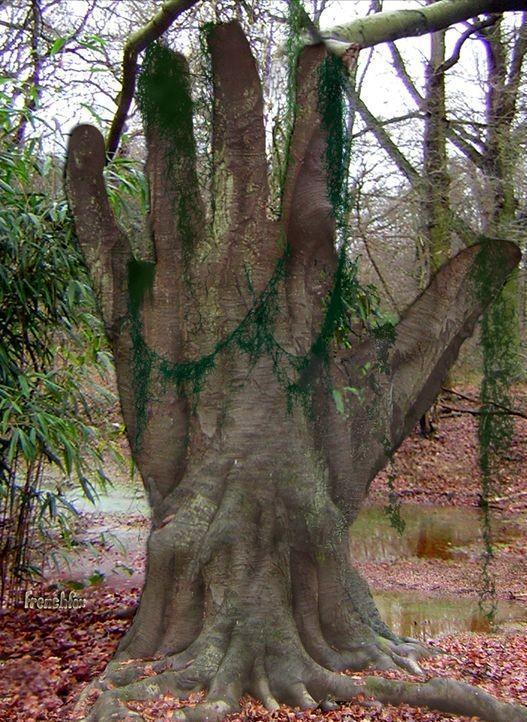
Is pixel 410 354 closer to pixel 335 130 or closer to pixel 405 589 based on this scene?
pixel 335 130

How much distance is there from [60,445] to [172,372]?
5.07 ft

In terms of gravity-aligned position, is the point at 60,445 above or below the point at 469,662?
above

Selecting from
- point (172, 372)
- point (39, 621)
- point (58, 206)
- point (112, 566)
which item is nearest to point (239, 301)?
point (172, 372)

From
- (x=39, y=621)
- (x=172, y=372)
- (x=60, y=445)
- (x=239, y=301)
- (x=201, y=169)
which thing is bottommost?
(x=39, y=621)

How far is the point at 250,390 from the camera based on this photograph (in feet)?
12.7

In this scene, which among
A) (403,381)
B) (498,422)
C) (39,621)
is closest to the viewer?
(403,381)

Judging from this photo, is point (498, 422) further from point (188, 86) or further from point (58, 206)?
point (58, 206)

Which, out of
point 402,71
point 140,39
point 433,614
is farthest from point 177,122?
point 402,71

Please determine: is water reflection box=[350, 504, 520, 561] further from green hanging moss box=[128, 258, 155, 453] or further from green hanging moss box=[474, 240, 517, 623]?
green hanging moss box=[128, 258, 155, 453]

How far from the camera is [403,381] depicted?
4.24 m

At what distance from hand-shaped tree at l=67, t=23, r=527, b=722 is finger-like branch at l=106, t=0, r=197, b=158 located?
0.14 metres

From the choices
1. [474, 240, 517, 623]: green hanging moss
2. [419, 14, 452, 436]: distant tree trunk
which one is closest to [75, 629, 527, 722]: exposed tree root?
[474, 240, 517, 623]: green hanging moss

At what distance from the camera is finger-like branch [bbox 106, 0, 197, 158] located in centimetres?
410

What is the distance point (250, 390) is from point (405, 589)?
5.04 metres
